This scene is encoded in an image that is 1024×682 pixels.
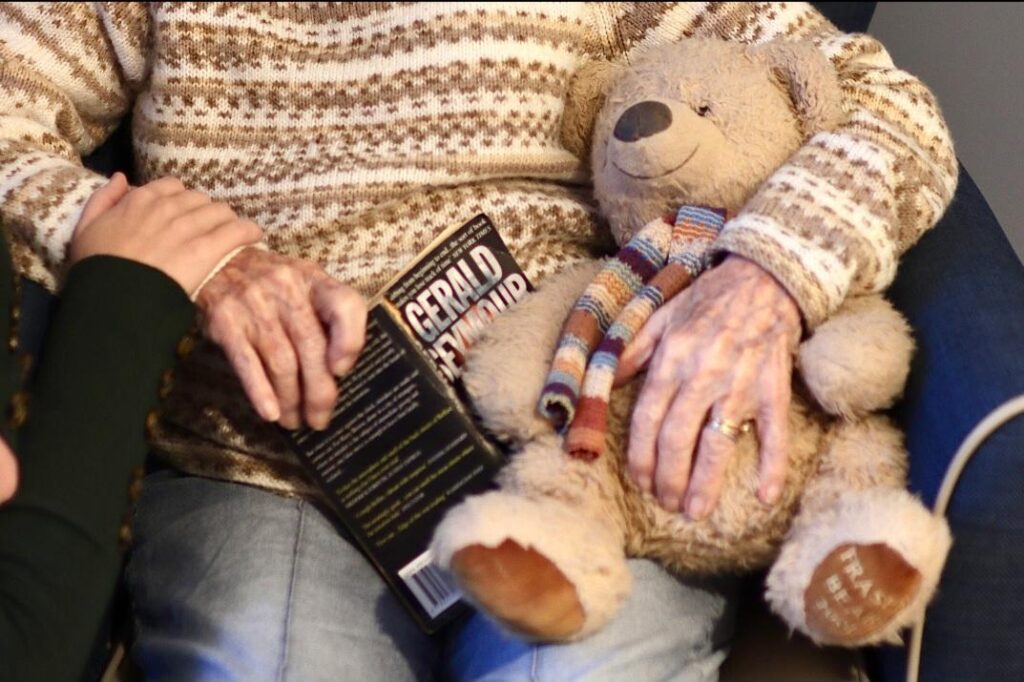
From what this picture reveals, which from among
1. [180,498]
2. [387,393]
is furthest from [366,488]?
[180,498]

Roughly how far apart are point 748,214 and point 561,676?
14.0 inches

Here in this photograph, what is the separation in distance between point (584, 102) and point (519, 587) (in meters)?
0.44

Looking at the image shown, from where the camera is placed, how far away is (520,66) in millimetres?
851

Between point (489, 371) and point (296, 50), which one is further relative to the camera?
point (296, 50)

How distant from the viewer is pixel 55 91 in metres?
0.88

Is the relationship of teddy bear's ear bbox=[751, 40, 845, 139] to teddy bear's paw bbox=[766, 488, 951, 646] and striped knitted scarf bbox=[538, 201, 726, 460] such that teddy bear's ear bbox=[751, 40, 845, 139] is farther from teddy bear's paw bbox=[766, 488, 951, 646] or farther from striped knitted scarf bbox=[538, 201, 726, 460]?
teddy bear's paw bbox=[766, 488, 951, 646]

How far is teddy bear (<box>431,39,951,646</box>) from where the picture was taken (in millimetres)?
613

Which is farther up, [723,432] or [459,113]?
[459,113]

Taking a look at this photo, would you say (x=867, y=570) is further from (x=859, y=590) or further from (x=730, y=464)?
(x=730, y=464)

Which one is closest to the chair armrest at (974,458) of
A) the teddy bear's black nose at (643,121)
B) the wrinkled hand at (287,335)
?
the teddy bear's black nose at (643,121)

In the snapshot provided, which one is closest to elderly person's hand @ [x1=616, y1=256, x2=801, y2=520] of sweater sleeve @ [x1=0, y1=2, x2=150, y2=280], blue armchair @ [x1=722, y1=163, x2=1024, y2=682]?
blue armchair @ [x1=722, y1=163, x2=1024, y2=682]

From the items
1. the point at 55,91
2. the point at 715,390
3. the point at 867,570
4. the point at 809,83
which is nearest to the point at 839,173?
the point at 809,83

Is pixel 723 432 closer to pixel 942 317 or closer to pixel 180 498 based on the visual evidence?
pixel 942 317

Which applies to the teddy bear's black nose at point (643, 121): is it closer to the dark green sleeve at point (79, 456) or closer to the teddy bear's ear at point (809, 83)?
the teddy bear's ear at point (809, 83)
